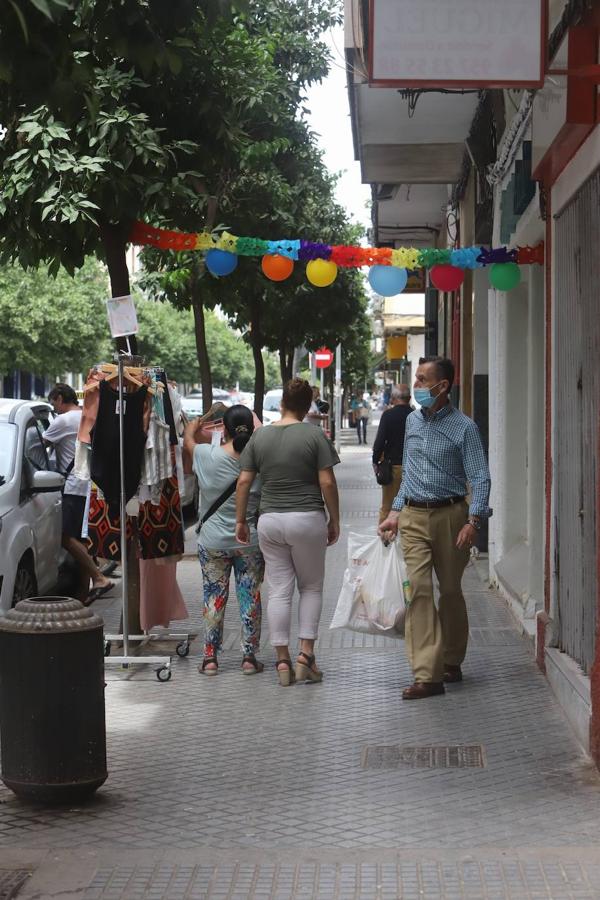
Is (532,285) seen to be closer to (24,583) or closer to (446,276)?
(446,276)

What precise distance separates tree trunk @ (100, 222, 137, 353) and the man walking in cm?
154

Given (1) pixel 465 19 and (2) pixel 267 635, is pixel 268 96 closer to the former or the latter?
(2) pixel 267 635

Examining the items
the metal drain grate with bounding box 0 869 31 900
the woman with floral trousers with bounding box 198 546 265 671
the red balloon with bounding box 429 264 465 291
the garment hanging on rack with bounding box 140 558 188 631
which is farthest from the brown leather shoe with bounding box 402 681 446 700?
the red balloon with bounding box 429 264 465 291

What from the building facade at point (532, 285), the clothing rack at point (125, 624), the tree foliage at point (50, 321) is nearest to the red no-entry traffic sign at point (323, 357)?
the tree foliage at point (50, 321)

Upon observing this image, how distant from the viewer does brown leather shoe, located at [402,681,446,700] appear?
8.34 metres

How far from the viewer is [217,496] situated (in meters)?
9.21

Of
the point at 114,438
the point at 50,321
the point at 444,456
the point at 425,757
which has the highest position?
the point at 50,321

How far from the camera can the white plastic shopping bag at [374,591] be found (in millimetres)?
8609

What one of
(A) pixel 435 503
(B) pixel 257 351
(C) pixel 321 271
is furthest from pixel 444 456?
(B) pixel 257 351

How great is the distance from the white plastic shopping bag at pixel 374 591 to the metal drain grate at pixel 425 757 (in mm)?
1418

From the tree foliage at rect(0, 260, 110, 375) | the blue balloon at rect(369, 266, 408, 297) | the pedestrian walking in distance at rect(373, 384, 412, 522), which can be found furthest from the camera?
the tree foliage at rect(0, 260, 110, 375)

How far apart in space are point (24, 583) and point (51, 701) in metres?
4.23

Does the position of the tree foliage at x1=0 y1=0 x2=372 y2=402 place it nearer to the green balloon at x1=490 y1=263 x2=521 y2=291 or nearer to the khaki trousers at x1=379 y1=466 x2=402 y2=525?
the green balloon at x1=490 y1=263 x2=521 y2=291

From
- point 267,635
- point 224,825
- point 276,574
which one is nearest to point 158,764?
point 224,825
